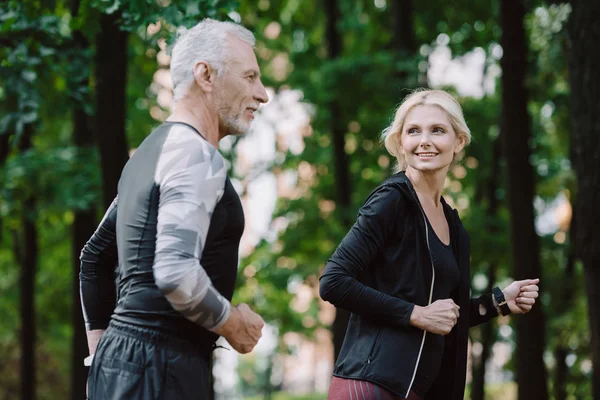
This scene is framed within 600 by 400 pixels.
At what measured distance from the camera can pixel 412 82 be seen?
1300 centimetres

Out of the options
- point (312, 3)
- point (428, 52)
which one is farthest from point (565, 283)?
point (312, 3)

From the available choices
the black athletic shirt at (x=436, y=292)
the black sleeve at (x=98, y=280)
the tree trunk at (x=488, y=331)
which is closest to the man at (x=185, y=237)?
the black sleeve at (x=98, y=280)

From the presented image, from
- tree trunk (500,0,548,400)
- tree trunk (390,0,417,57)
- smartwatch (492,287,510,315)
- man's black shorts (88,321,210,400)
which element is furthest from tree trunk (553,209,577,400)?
man's black shorts (88,321,210,400)

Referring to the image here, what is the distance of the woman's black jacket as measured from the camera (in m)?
3.46

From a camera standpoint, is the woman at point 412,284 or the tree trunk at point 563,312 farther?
the tree trunk at point 563,312

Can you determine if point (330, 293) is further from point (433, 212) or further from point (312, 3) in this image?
point (312, 3)

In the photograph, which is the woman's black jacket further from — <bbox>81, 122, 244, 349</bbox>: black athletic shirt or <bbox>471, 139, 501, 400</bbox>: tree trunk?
<bbox>471, 139, 501, 400</bbox>: tree trunk

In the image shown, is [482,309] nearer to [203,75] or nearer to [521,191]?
[203,75]

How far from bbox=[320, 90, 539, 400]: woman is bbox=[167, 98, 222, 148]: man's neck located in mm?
901

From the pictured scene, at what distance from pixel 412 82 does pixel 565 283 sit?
19.9ft

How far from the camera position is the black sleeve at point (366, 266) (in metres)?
3.46

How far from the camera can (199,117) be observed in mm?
2865

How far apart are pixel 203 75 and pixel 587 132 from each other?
17.7 ft

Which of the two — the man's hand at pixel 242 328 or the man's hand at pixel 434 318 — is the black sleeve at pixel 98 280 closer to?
the man's hand at pixel 242 328
